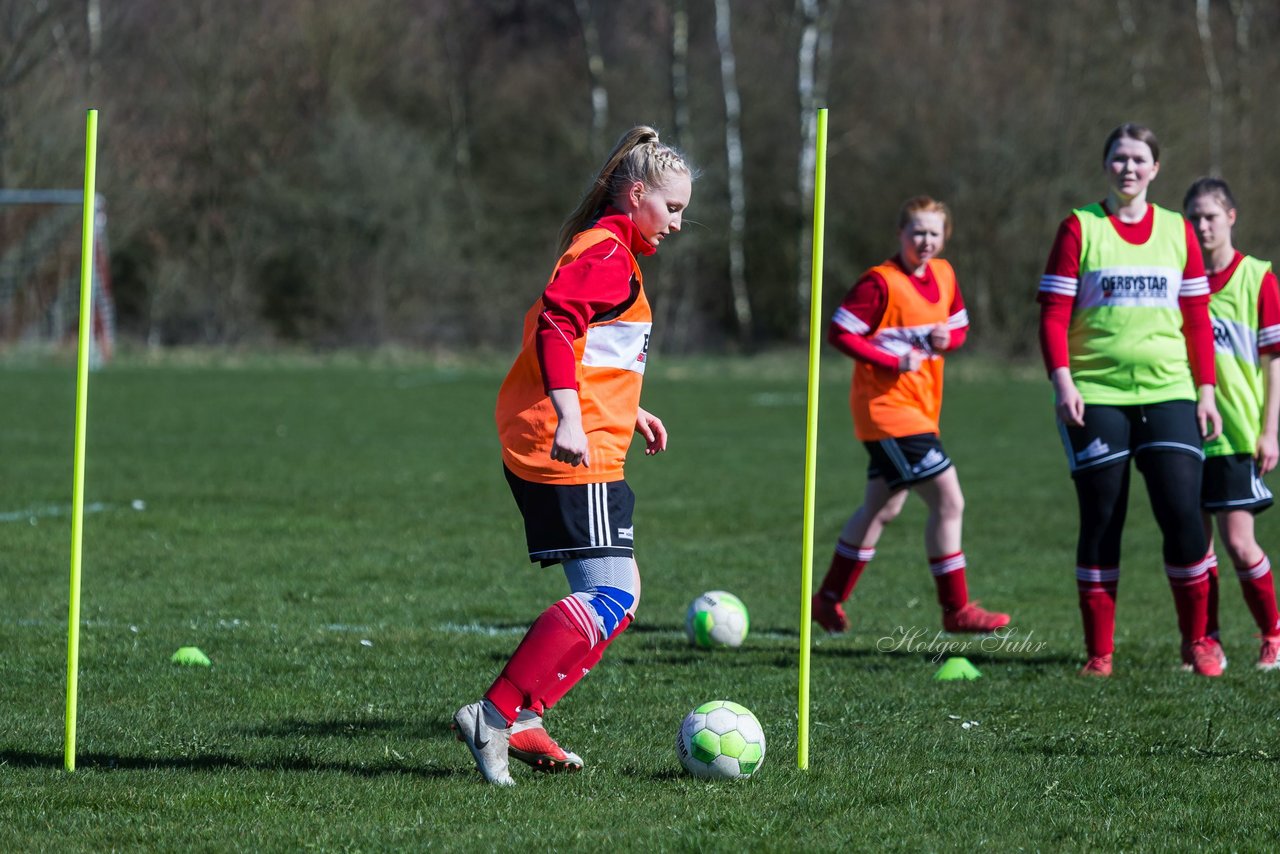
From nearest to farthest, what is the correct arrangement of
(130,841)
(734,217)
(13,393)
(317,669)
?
(130,841) → (317,669) → (13,393) → (734,217)

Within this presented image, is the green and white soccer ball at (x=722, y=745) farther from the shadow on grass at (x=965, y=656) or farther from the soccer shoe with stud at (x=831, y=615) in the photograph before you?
the soccer shoe with stud at (x=831, y=615)

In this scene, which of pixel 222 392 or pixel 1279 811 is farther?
pixel 222 392

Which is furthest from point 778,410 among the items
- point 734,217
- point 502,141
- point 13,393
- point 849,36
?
point 502,141

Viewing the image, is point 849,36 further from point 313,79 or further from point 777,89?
point 313,79

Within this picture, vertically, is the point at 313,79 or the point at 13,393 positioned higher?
the point at 313,79

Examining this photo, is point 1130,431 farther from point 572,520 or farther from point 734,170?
point 734,170

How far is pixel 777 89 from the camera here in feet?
119

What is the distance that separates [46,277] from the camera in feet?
99.1

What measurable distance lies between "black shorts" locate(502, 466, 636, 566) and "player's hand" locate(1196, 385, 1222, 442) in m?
3.01

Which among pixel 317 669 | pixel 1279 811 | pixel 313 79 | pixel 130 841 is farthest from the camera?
pixel 313 79

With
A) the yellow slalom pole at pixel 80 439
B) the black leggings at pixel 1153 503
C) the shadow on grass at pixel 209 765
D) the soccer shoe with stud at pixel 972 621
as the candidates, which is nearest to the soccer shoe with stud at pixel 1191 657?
the black leggings at pixel 1153 503

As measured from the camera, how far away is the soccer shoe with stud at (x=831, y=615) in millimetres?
7445

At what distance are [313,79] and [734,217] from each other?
11.4 meters

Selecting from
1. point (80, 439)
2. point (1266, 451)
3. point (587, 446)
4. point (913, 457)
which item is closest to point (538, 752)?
point (587, 446)
